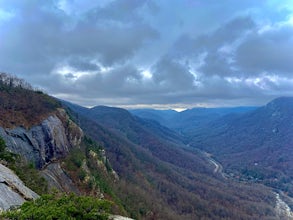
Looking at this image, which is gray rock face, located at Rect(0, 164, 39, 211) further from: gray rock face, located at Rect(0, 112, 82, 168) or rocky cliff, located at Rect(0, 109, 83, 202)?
gray rock face, located at Rect(0, 112, 82, 168)

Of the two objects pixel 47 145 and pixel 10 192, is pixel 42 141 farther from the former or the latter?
pixel 10 192

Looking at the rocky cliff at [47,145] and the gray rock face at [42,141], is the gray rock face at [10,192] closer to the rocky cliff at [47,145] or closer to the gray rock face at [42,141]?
the rocky cliff at [47,145]

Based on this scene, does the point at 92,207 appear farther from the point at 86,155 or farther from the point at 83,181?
the point at 86,155

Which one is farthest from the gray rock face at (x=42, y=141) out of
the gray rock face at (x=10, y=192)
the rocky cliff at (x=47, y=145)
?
the gray rock face at (x=10, y=192)

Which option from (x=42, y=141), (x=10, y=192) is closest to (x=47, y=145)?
(x=42, y=141)

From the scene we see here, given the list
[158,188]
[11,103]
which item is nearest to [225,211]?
[158,188]

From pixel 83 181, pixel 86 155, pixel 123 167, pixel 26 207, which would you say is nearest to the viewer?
pixel 26 207

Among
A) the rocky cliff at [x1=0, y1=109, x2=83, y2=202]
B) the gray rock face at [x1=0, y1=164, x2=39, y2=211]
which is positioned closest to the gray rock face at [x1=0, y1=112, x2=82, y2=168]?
the rocky cliff at [x1=0, y1=109, x2=83, y2=202]

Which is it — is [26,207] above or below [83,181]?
above
